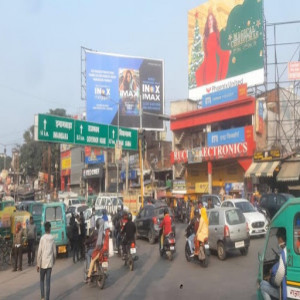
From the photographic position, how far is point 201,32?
41344 millimetres

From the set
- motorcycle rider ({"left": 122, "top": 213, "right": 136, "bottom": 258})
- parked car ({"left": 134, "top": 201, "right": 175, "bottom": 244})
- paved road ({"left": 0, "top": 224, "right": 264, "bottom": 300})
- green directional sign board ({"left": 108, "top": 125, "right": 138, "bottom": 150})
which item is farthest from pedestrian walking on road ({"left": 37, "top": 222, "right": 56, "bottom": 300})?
green directional sign board ({"left": 108, "top": 125, "right": 138, "bottom": 150})

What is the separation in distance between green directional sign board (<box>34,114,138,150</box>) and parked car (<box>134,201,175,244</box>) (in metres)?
7.96

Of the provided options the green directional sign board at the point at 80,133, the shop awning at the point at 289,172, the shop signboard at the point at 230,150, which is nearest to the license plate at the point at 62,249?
the green directional sign board at the point at 80,133

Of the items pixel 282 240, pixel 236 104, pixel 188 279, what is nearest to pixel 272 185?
pixel 236 104

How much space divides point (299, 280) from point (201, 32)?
1496 inches

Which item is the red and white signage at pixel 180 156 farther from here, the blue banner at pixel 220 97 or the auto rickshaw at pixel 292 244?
the auto rickshaw at pixel 292 244

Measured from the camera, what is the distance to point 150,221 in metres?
18.6

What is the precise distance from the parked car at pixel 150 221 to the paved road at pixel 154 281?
3214 millimetres

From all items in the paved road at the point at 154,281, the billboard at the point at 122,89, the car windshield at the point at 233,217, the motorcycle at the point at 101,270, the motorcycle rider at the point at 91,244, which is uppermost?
the billboard at the point at 122,89

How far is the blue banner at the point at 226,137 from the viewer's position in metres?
32.8

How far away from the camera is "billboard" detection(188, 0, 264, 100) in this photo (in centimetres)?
3500

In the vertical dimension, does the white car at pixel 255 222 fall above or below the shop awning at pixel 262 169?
below

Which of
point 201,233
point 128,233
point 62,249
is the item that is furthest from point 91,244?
point 62,249

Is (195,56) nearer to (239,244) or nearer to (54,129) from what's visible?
(54,129)
